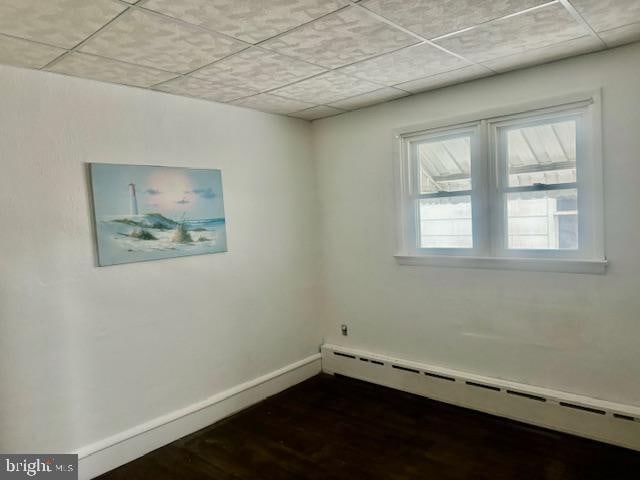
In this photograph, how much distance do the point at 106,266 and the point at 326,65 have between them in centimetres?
192

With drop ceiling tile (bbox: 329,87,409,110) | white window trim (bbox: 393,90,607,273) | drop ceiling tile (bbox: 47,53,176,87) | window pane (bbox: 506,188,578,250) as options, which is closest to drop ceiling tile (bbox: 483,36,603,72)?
white window trim (bbox: 393,90,607,273)

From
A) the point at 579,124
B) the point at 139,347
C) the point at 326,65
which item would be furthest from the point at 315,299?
the point at 579,124

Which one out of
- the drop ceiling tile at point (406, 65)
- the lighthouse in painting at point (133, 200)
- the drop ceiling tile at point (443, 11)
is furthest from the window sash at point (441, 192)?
the lighthouse in painting at point (133, 200)

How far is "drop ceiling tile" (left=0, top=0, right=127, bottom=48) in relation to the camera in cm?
177

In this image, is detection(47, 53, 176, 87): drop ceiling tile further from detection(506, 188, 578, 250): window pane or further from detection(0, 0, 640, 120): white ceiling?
detection(506, 188, 578, 250): window pane

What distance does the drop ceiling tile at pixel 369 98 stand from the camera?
3416 millimetres

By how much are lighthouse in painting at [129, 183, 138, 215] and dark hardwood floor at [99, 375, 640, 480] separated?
5.51 feet

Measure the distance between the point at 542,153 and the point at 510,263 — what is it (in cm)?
81

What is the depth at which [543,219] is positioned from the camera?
3.06 m

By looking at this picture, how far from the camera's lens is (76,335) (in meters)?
2.69

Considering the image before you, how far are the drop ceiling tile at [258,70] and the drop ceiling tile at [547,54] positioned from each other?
120 cm

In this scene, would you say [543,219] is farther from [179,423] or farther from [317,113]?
[179,423]
